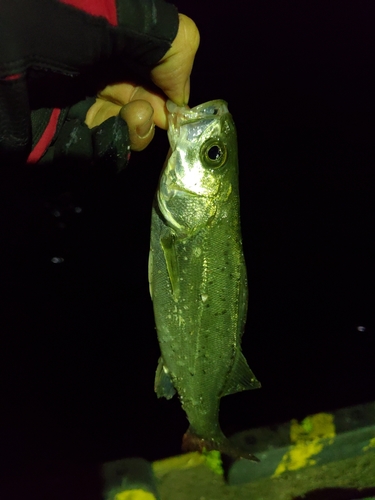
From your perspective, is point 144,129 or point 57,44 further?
point 144,129

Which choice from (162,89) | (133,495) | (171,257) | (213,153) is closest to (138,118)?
(162,89)

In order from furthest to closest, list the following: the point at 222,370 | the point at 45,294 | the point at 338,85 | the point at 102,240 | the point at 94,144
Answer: the point at 338,85
the point at 102,240
the point at 45,294
the point at 94,144
the point at 222,370

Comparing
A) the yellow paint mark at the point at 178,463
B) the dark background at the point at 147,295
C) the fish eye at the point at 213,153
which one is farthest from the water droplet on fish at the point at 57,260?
the fish eye at the point at 213,153

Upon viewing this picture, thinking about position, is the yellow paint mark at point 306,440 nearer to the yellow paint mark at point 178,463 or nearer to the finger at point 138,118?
the yellow paint mark at point 178,463

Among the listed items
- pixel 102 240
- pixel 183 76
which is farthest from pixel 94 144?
pixel 102 240

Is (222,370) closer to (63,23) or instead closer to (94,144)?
(94,144)

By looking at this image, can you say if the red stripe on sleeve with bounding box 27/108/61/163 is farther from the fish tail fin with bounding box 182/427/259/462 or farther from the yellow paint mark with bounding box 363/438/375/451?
the yellow paint mark with bounding box 363/438/375/451

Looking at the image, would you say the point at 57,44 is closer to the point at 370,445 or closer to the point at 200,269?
the point at 200,269
